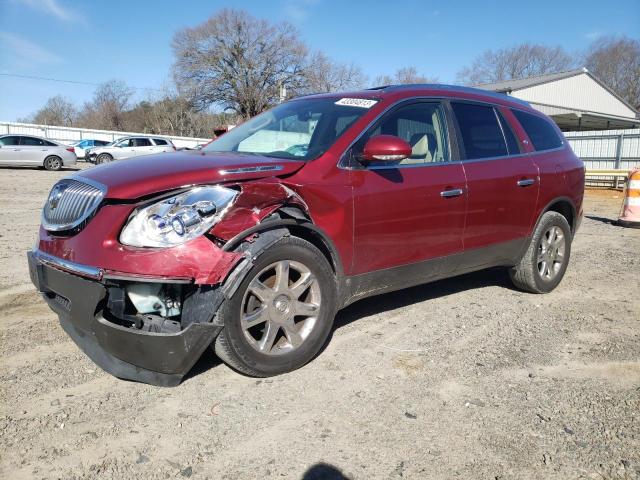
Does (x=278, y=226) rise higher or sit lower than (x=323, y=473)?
higher

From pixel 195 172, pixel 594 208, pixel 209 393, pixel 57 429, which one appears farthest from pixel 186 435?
pixel 594 208

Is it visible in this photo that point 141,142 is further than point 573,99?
No

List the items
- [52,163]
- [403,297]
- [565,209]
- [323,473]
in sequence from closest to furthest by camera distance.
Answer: [323,473] < [403,297] < [565,209] < [52,163]

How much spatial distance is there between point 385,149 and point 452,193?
0.90m

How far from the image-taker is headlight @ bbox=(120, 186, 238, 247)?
271 cm

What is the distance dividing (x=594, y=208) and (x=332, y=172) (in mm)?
12190

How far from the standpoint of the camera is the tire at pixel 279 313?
2.89m

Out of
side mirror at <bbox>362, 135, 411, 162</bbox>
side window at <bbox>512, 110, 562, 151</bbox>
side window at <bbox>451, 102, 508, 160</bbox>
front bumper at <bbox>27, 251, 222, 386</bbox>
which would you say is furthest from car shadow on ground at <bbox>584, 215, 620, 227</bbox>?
front bumper at <bbox>27, 251, 222, 386</bbox>

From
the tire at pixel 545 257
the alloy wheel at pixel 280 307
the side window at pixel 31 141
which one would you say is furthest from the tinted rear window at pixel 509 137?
the side window at pixel 31 141

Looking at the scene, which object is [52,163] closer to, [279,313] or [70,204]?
[70,204]

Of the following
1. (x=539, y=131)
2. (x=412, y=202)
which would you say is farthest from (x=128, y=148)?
(x=412, y=202)

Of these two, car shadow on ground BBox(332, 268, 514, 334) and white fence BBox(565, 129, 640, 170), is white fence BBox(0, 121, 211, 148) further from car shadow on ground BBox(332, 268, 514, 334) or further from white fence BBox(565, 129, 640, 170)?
car shadow on ground BBox(332, 268, 514, 334)

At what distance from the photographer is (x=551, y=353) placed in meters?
3.64

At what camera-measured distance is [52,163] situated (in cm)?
2291
